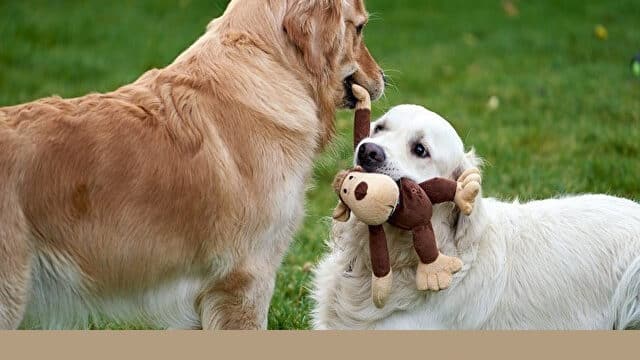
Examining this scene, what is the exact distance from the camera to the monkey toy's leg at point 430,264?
402 centimetres

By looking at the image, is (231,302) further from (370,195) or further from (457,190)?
(457,190)

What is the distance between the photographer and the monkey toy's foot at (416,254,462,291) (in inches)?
158

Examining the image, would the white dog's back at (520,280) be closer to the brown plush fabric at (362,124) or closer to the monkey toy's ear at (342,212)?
the monkey toy's ear at (342,212)

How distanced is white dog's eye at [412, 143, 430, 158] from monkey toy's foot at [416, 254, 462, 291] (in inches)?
16.1

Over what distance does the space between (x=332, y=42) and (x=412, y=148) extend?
539mm

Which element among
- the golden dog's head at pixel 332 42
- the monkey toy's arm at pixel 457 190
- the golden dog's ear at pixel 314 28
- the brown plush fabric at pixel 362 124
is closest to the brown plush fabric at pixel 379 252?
the monkey toy's arm at pixel 457 190

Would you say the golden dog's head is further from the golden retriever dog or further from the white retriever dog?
the white retriever dog

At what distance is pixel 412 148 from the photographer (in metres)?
4.07

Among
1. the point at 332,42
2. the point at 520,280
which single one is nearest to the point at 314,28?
the point at 332,42

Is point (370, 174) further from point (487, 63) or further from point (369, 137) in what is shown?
point (487, 63)

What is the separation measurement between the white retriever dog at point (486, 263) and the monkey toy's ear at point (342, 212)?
91 millimetres

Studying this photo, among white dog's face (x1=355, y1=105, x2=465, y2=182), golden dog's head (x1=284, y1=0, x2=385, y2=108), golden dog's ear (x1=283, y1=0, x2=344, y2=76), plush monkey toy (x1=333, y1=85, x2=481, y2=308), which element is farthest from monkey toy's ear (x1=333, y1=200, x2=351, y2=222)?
golden dog's ear (x1=283, y1=0, x2=344, y2=76)

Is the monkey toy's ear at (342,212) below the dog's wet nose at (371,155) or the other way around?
below

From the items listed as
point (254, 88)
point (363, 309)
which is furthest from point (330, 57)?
point (363, 309)
